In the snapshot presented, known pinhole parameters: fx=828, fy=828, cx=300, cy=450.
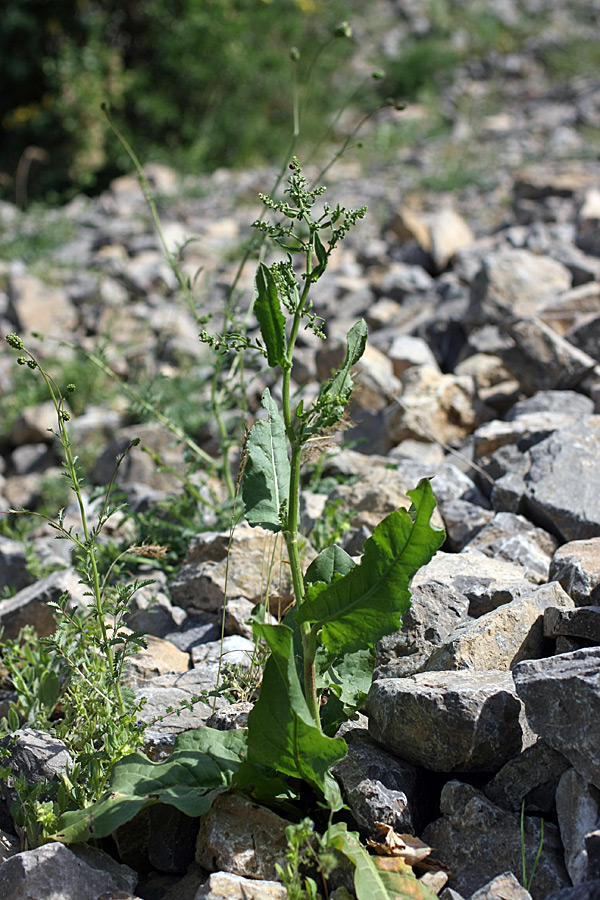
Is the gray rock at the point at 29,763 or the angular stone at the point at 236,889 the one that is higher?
the gray rock at the point at 29,763

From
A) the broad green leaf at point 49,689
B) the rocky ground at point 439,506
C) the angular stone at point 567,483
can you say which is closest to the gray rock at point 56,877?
the rocky ground at point 439,506

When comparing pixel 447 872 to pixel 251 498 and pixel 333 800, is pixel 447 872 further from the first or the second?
pixel 251 498

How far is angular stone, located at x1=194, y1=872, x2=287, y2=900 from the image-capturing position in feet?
5.47

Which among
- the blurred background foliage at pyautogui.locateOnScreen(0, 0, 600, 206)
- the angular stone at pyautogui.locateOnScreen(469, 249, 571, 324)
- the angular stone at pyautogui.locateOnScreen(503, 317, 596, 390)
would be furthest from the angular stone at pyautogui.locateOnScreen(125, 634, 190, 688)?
the blurred background foliage at pyautogui.locateOnScreen(0, 0, 600, 206)

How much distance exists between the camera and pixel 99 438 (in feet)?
16.0

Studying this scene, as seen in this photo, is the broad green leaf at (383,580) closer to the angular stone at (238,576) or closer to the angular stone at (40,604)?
the angular stone at (238,576)

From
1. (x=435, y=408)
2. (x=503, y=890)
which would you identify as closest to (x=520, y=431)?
(x=435, y=408)

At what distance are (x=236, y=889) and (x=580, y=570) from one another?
1215mm

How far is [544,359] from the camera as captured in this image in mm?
3791

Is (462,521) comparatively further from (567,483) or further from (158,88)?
(158,88)

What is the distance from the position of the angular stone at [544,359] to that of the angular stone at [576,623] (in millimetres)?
1879

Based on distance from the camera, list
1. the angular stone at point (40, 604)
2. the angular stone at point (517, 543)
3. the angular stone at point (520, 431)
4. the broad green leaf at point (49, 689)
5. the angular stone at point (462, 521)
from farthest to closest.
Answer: the angular stone at point (520, 431) → the angular stone at point (462, 521) → the angular stone at point (40, 604) → the angular stone at point (517, 543) → the broad green leaf at point (49, 689)

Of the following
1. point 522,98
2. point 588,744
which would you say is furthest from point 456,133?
point 588,744

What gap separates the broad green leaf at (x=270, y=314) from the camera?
189cm
